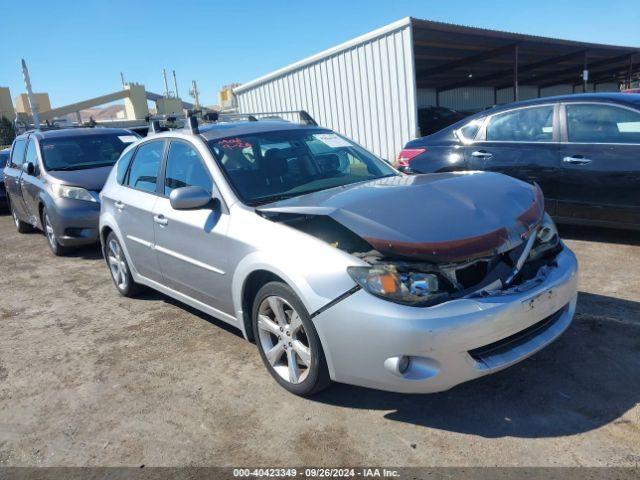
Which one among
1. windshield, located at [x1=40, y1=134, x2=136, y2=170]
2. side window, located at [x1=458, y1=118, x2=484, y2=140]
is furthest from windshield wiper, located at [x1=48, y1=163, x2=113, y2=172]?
side window, located at [x1=458, y1=118, x2=484, y2=140]

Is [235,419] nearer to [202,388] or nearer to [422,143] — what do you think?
[202,388]

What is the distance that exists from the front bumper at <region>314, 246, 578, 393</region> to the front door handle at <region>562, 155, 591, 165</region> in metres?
3.00

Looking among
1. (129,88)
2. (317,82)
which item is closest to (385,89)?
(317,82)

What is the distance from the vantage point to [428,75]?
82.5 ft

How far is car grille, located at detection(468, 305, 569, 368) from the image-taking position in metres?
2.61

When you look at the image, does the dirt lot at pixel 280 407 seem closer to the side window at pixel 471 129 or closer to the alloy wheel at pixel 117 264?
the alloy wheel at pixel 117 264

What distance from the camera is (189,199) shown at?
3.43 m

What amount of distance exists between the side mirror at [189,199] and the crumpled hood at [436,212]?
47cm

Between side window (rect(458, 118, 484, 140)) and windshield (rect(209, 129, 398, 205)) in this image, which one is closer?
windshield (rect(209, 129, 398, 205))

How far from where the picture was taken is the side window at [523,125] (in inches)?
221

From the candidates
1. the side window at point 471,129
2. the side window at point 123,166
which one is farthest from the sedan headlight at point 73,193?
the side window at point 471,129

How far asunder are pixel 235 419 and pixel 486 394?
1.44 metres

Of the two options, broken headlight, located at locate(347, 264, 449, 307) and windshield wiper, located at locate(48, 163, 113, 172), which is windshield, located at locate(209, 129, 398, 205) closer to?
broken headlight, located at locate(347, 264, 449, 307)

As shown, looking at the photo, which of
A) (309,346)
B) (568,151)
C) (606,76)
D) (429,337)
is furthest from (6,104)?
(429,337)
